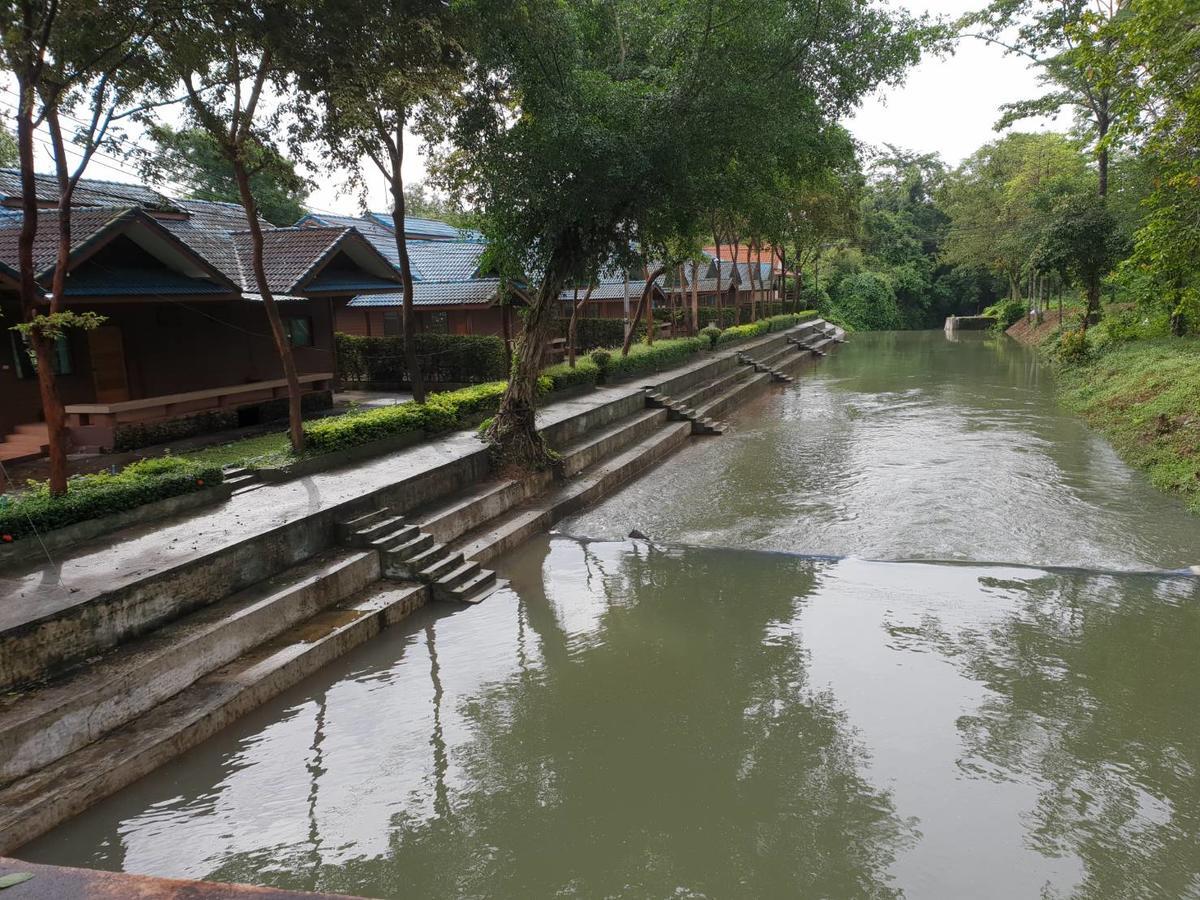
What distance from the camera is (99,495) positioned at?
332 inches

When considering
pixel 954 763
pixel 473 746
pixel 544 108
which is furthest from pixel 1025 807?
pixel 544 108

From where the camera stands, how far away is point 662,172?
A: 38.2 feet

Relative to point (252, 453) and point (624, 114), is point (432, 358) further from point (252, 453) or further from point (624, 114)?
point (624, 114)

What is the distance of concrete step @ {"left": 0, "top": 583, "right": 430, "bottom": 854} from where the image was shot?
17.1 feet

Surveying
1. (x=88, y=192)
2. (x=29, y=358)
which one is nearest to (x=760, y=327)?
(x=88, y=192)

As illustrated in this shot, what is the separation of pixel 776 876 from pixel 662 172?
968 centimetres

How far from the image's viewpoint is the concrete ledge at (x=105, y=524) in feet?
24.9

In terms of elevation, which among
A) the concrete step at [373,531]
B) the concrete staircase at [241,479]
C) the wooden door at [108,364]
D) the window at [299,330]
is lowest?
the concrete step at [373,531]

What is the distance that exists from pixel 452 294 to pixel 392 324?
9.10 feet

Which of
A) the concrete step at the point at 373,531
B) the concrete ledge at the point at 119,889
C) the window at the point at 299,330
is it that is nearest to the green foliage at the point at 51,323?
the concrete step at the point at 373,531

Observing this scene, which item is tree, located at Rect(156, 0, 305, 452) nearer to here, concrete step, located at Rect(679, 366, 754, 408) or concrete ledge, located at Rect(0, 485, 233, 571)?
concrete ledge, located at Rect(0, 485, 233, 571)

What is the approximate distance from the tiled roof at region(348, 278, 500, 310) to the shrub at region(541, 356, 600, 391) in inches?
125

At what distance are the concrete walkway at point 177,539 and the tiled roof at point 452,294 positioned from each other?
30.2ft

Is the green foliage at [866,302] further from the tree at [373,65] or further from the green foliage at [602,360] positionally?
the tree at [373,65]
